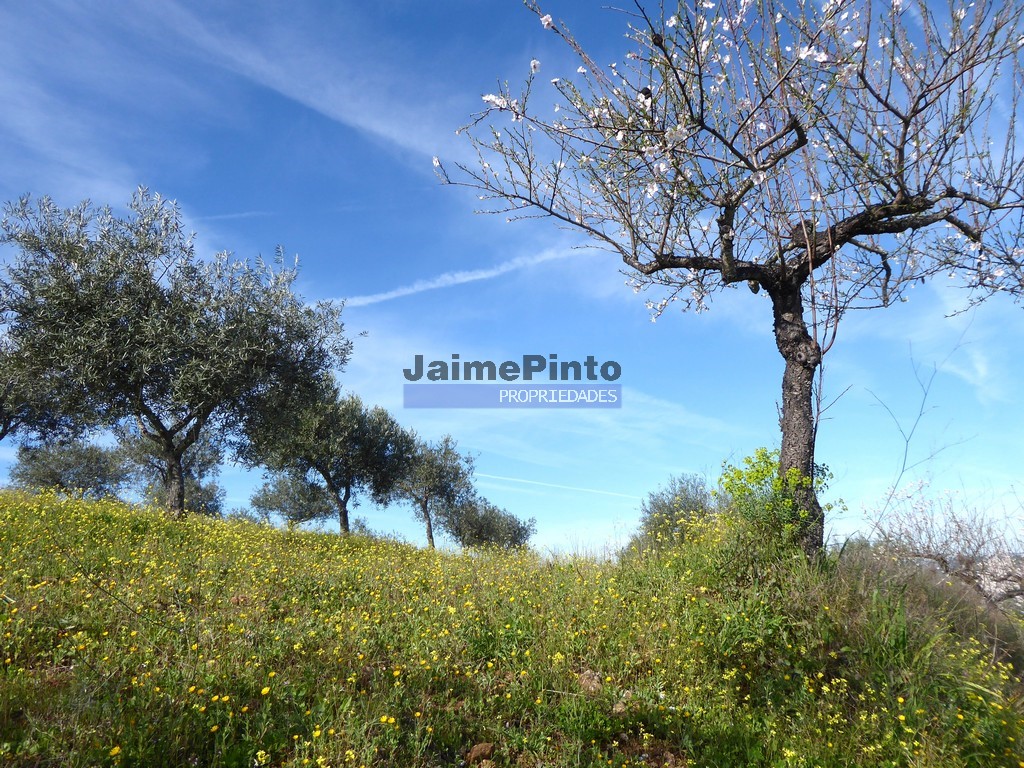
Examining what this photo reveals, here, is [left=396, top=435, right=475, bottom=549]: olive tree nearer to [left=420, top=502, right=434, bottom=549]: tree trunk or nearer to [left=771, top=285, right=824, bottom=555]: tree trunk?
[left=420, top=502, right=434, bottom=549]: tree trunk

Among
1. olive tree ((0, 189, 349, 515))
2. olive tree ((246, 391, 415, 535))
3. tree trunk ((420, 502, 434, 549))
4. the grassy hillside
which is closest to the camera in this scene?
the grassy hillside

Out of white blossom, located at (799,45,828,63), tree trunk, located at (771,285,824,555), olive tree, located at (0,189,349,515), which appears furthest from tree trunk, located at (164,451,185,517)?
white blossom, located at (799,45,828,63)

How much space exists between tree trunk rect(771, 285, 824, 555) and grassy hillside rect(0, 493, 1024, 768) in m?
→ 0.69

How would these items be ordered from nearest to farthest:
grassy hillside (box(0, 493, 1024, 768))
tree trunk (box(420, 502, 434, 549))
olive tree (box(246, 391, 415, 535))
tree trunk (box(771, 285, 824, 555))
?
grassy hillside (box(0, 493, 1024, 768)) → tree trunk (box(771, 285, 824, 555)) → olive tree (box(246, 391, 415, 535)) → tree trunk (box(420, 502, 434, 549))

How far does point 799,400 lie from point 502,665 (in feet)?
19.4

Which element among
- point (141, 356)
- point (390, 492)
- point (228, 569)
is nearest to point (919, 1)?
point (228, 569)

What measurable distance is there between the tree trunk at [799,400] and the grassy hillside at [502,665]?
69 cm

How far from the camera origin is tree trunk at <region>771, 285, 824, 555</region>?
8.88 m

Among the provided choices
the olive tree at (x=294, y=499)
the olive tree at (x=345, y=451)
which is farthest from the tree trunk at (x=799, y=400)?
the olive tree at (x=294, y=499)

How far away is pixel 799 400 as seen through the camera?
371 inches

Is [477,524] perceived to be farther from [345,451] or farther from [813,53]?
[813,53]

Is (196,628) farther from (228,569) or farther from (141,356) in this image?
(141,356)

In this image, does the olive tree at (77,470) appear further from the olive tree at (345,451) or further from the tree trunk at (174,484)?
the tree trunk at (174,484)

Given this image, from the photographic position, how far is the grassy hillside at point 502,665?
16.9ft
